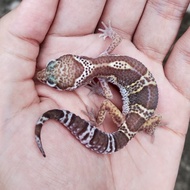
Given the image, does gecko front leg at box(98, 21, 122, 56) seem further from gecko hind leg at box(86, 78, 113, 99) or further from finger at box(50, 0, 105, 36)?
gecko hind leg at box(86, 78, 113, 99)

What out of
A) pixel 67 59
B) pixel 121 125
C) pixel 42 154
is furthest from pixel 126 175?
pixel 67 59

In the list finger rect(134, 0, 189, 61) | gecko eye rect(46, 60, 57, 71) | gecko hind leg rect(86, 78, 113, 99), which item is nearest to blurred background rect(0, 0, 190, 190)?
finger rect(134, 0, 189, 61)

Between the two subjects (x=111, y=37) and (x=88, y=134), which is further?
(x=111, y=37)

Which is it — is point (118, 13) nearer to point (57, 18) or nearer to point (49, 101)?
point (57, 18)

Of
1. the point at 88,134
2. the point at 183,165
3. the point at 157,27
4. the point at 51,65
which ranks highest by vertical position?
the point at 157,27

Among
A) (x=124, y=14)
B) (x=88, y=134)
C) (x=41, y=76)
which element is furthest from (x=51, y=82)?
(x=124, y=14)

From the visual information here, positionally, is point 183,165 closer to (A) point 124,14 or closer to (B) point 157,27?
(B) point 157,27
